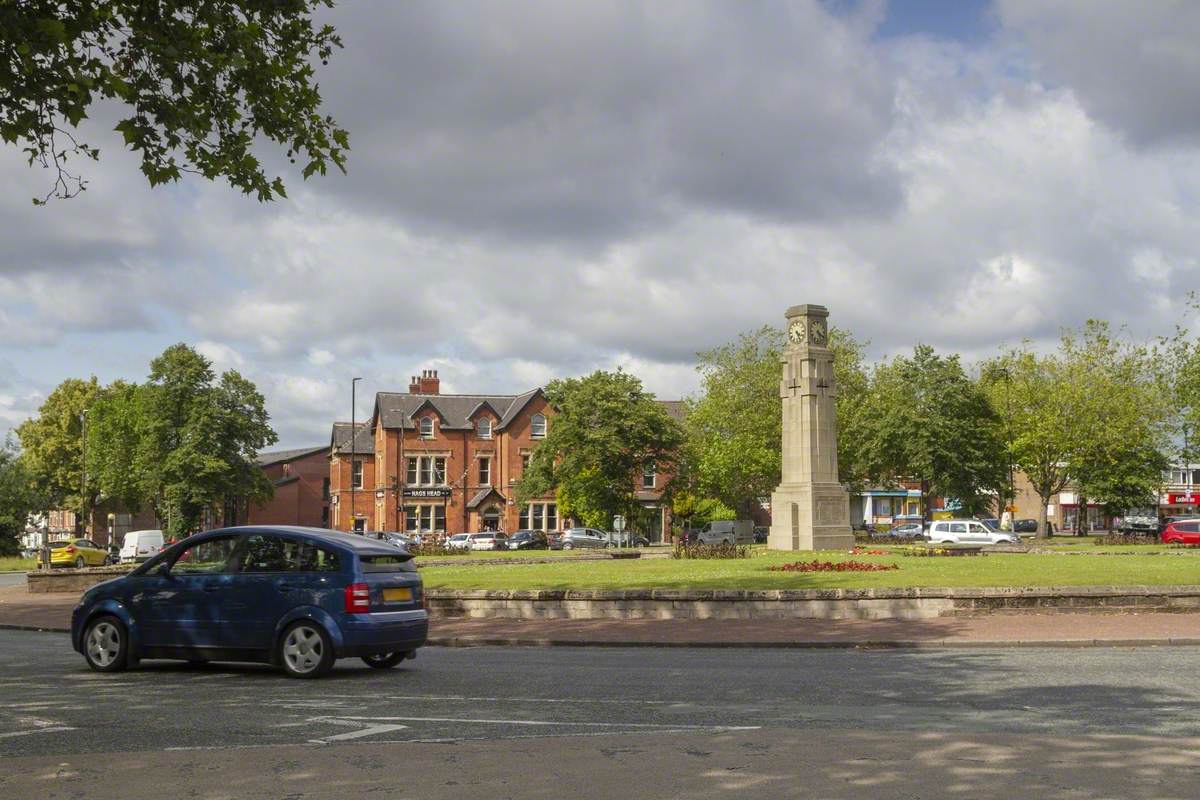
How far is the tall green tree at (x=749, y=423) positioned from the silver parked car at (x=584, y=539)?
7962 mm

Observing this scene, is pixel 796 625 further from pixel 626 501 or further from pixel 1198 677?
pixel 626 501

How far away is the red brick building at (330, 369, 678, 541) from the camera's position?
286ft

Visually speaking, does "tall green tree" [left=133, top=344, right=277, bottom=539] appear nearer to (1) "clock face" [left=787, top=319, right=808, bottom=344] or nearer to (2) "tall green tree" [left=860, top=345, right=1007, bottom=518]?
(2) "tall green tree" [left=860, top=345, right=1007, bottom=518]

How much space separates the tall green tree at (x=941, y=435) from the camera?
227ft

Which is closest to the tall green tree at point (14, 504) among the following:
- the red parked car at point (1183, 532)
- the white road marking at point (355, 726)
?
the red parked car at point (1183, 532)

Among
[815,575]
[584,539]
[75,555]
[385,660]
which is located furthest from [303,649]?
[584,539]

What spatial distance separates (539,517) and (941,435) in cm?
3096

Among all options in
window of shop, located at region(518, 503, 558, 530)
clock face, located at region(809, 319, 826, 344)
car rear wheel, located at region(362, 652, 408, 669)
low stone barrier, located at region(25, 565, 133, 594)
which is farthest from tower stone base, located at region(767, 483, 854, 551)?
window of shop, located at region(518, 503, 558, 530)

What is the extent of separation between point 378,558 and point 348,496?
81.9 meters

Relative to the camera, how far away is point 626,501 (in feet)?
222

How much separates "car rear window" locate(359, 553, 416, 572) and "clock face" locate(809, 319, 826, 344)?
28293mm

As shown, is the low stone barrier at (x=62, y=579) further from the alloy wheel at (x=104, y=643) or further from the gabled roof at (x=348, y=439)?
the gabled roof at (x=348, y=439)

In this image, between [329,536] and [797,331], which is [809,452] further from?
[329,536]

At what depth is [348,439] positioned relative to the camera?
95062 mm
